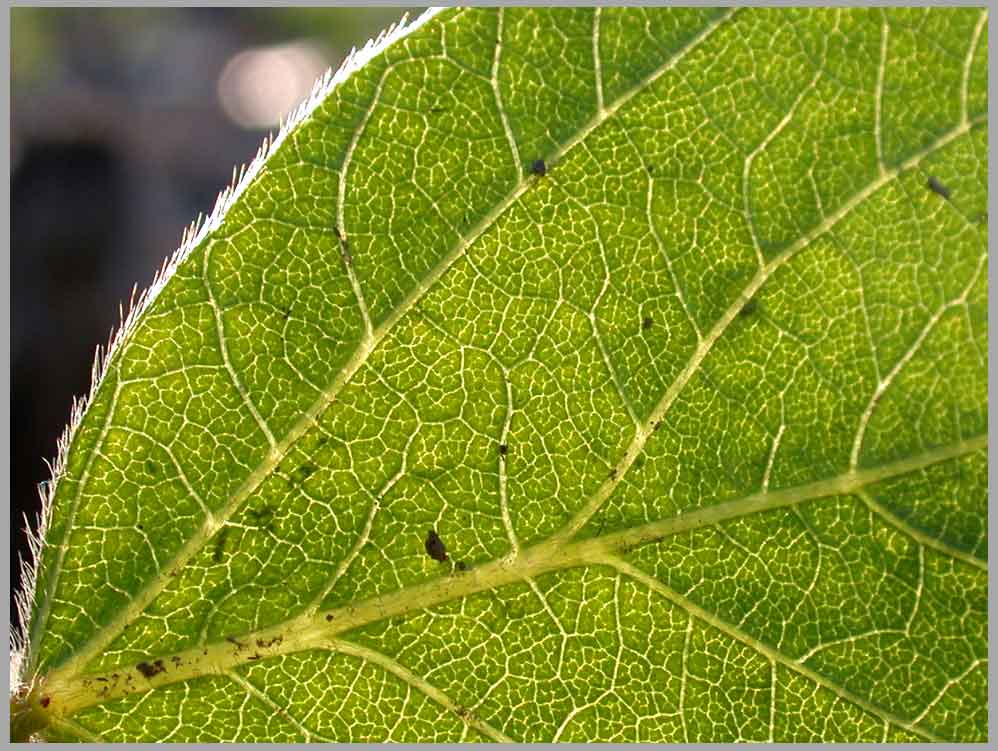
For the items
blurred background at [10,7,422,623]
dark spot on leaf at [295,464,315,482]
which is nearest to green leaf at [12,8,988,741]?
dark spot on leaf at [295,464,315,482]

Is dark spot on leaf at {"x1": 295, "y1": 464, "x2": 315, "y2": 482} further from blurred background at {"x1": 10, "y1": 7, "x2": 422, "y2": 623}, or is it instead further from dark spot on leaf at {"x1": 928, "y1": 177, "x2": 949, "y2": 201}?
blurred background at {"x1": 10, "y1": 7, "x2": 422, "y2": 623}

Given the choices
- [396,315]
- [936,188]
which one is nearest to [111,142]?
[396,315]

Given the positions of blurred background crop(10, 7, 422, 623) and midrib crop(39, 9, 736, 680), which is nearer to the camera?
midrib crop(39, 9, 736, 680)

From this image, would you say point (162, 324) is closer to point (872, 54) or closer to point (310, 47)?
point (872, 54)

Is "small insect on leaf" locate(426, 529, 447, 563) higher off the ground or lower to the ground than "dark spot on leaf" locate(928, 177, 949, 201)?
lower

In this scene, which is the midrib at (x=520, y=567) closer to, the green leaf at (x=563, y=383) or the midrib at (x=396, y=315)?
the green leaf at (x=563, y=383)

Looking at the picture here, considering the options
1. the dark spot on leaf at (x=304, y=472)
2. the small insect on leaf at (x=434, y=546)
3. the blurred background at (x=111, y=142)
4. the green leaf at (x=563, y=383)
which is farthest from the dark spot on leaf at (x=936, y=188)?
the blurred background at (x=111, y=142)

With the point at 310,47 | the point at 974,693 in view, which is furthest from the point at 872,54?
the point at 310,47
